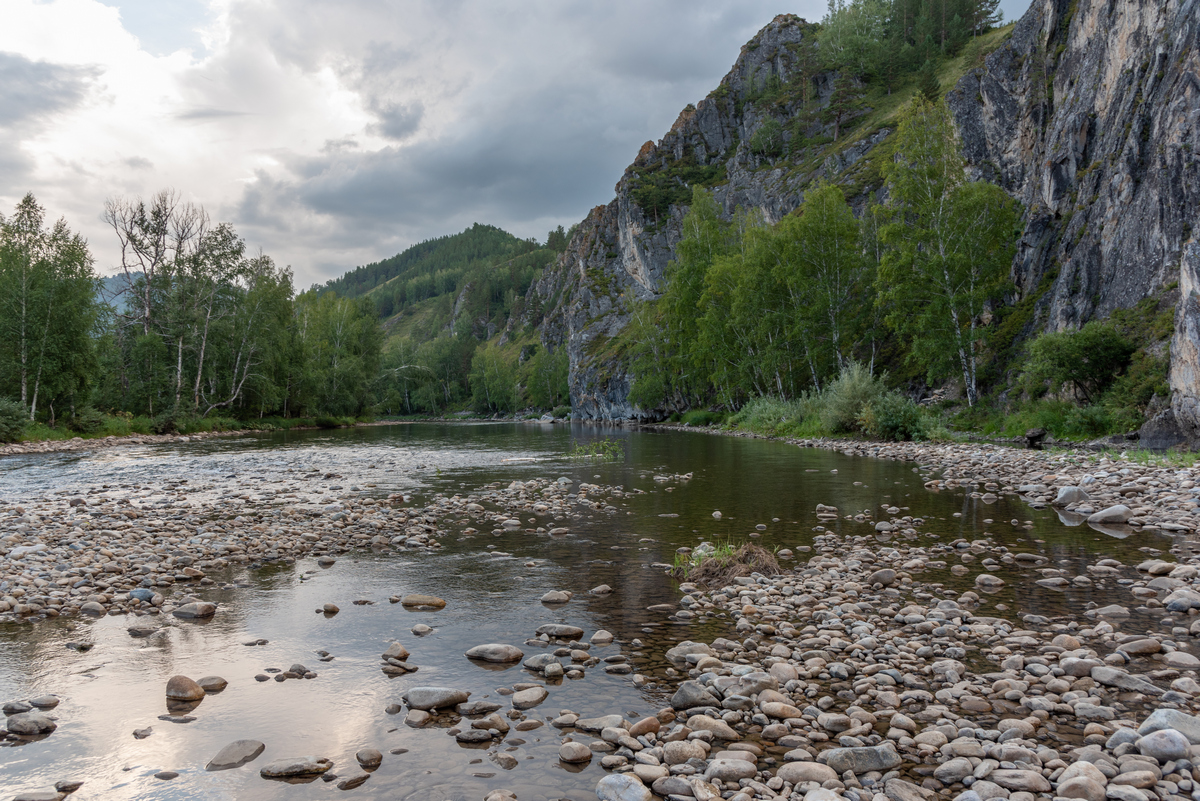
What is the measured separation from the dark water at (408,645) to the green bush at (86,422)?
102 feet

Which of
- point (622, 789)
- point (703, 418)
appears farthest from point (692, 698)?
point (703, 418)

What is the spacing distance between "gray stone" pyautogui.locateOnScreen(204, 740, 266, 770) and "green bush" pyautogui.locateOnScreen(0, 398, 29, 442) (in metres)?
41.4

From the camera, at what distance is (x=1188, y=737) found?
13.7 ft

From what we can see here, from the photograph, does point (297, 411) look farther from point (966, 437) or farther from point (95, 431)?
point (966, 437)

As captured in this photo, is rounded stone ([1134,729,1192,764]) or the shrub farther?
the shrub

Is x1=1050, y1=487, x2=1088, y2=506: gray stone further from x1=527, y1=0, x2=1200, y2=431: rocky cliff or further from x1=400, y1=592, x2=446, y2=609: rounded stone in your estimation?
Result: x1=400, y1=592, x2=446, y2=609: rounded stone

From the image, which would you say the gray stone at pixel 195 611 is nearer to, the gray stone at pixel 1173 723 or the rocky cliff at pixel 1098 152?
the gray stone at pixel 1173 723

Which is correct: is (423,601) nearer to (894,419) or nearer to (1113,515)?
(1113,515)

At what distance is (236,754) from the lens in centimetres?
464

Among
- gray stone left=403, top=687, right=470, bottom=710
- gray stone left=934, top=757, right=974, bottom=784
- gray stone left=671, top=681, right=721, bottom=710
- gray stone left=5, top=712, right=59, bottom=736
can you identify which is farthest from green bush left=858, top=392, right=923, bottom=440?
gray stone left=5, top=712, right=59, bottom=736

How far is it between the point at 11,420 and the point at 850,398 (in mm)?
47133

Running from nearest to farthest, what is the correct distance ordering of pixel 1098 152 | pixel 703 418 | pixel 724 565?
pixel 724 565, pixel 1098 152, pixel 703 418

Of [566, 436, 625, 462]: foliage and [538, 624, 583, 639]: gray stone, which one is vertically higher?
[566, 436, 625, 462]: foliage

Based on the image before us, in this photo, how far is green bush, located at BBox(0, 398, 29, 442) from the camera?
33.8m
